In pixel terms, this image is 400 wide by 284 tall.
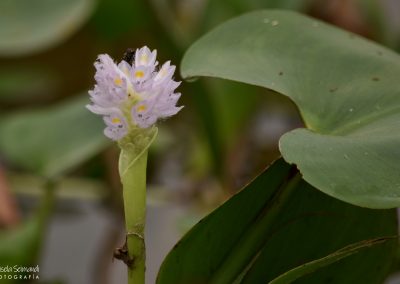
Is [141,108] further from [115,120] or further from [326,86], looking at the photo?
[326,86]

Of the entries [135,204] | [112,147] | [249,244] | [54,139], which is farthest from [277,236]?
[112,147]

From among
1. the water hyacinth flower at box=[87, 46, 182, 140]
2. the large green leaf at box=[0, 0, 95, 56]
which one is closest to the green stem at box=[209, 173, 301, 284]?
the water hyacinth flower at box=[87, 46, 182, 140]

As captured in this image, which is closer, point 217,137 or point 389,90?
point 389,90

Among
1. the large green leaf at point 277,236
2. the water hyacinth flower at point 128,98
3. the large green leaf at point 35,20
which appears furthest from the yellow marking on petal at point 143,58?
the large green leaf at point 35,20

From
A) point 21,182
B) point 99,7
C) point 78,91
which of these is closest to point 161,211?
point 21,182

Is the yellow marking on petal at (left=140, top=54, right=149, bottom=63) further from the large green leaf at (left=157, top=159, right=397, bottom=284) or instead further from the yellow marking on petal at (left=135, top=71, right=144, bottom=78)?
the large green leaf at (left=157, top=159, right=397, bottom=284)

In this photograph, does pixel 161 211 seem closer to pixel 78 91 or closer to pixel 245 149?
pixel 245 149

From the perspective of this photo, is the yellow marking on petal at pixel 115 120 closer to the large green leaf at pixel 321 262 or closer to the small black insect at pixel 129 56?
the small black insect at pixel 129 56
